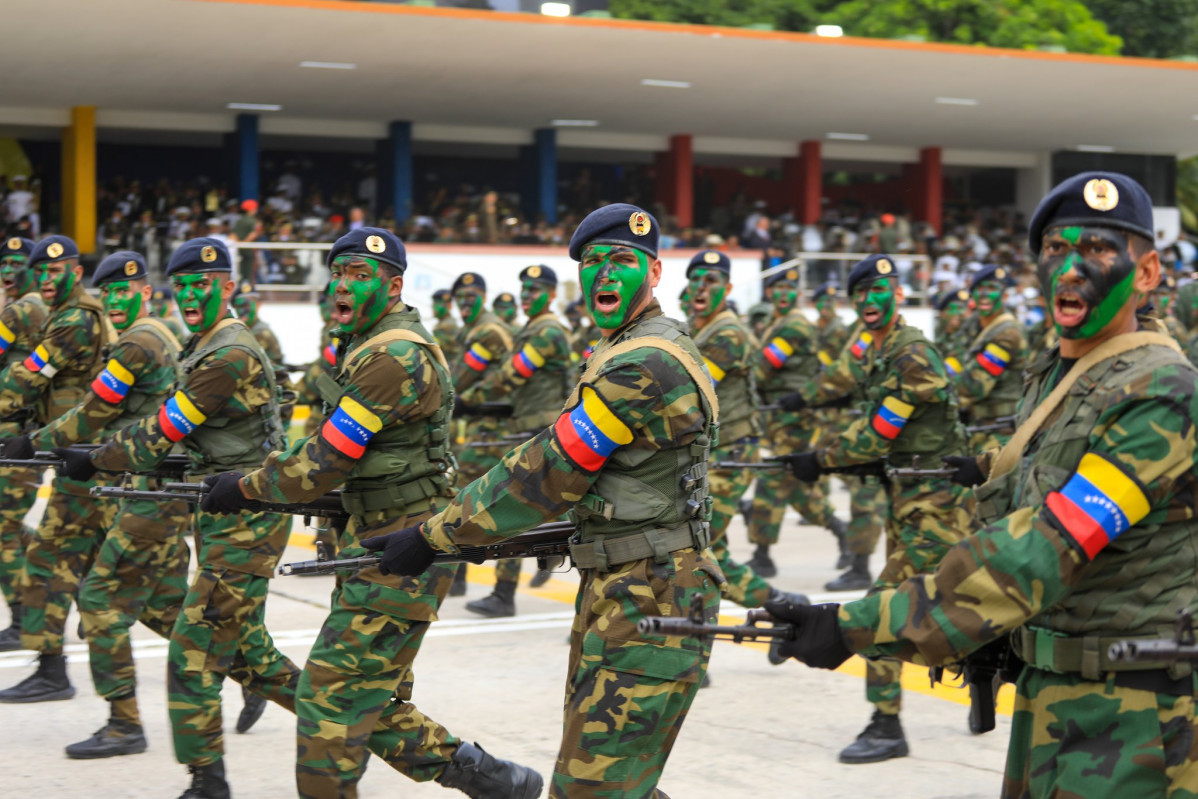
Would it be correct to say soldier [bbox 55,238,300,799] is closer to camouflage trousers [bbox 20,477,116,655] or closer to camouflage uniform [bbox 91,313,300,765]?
camouflage uniform [bbox 91,313,300,765]

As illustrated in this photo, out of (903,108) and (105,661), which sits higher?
(903,108)

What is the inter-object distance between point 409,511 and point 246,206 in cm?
1791

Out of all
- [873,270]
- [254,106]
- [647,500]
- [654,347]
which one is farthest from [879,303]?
[254,106]

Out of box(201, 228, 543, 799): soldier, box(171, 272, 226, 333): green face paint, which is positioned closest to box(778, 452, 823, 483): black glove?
box(201, 228, 543, 799): soldier

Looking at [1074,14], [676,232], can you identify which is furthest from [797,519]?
[1074,14]

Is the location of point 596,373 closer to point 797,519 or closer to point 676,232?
point 797,519

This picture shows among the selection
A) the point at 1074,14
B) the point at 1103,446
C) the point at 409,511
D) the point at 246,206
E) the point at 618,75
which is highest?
the point at 1074,14

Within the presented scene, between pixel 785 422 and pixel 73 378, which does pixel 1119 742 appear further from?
pixel 785 422

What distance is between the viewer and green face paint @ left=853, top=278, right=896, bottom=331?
7.61 metres

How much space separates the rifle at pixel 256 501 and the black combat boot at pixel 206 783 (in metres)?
1.05

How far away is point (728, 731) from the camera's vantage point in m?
7.09

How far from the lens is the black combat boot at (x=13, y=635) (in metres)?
8.73

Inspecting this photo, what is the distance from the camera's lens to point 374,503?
17.7 feet

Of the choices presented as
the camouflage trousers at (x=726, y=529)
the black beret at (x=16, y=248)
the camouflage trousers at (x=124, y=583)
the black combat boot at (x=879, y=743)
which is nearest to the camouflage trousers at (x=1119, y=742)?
the black combat boot at (x=879, y=743)
